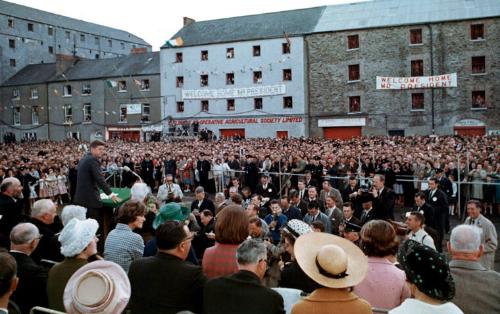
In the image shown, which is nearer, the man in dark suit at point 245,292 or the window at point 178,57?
the man in dark suit at point 245,292

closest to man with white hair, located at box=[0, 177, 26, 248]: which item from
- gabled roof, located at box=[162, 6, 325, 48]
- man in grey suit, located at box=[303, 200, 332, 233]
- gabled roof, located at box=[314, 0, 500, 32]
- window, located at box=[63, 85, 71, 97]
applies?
man in grey suit, located at box=[303, 200, 332, 233]

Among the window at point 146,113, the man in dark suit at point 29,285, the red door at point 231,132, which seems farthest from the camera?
the window at point 146,113

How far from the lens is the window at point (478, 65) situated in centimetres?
3431

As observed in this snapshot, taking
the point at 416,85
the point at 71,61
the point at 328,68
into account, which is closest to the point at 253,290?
the point at 416,85

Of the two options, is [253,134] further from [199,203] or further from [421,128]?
[199,203]

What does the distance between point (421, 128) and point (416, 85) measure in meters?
3.41

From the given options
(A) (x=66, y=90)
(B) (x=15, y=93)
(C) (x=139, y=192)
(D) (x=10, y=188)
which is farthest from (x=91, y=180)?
(B) (x=15, y=93)

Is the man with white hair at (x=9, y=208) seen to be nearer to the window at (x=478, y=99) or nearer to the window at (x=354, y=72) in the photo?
the window at (x=354, y=72)

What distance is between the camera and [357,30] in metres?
37.5

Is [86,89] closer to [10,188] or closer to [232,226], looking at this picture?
[10,188]

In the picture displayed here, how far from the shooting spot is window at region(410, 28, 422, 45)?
117 ft

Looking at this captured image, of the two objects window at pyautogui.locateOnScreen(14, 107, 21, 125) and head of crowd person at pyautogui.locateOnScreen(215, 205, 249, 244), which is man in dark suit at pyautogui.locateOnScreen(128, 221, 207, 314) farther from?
window at pyautogui.locateOnScreen(14, 107, 21, 125)

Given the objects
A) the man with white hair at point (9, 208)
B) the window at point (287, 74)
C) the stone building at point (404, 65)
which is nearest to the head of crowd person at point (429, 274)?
the man with white hair at point (9, 208)

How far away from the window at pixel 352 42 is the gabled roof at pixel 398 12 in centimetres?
79
